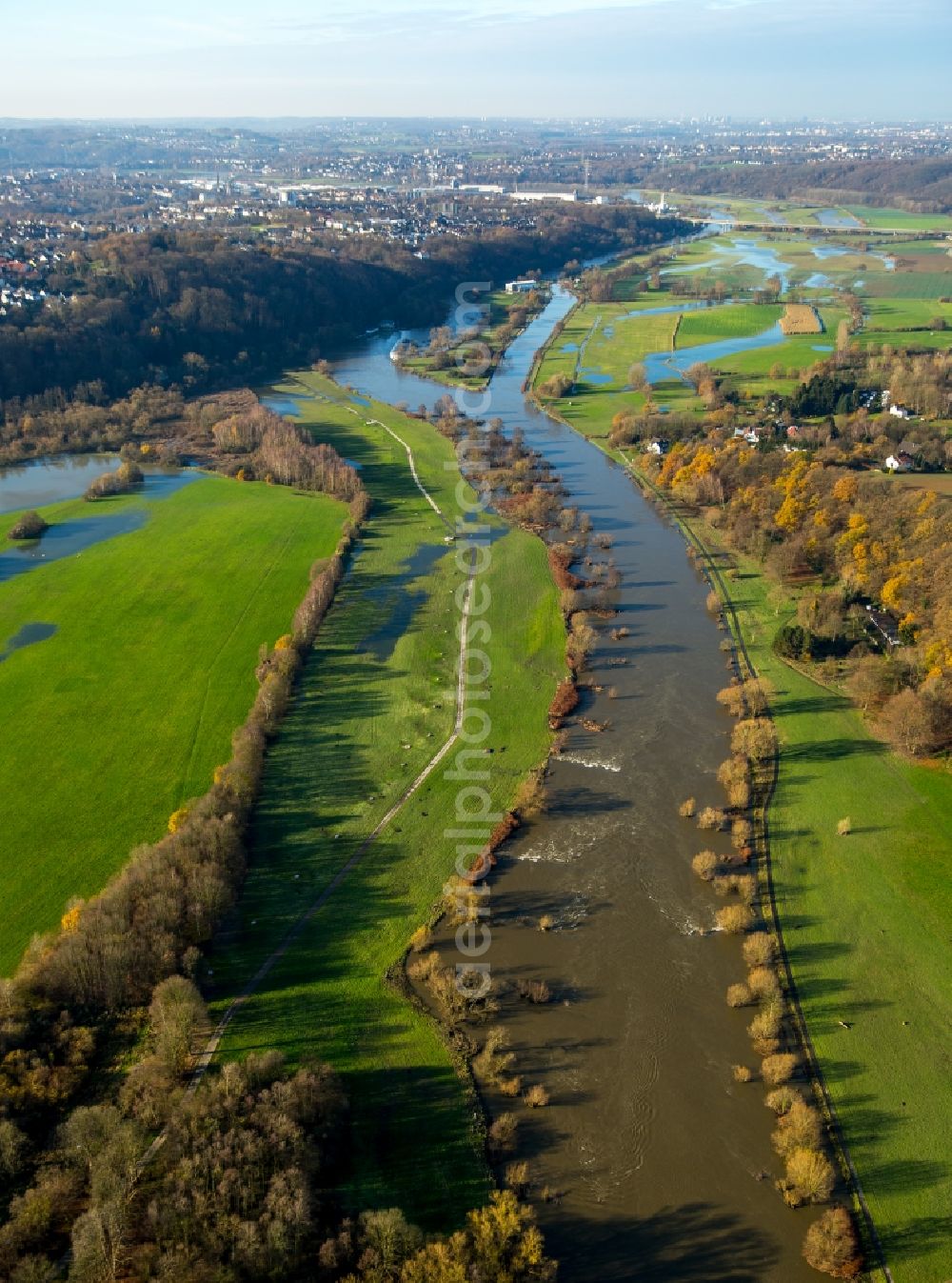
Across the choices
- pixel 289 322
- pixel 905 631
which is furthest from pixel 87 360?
pixel 905 631

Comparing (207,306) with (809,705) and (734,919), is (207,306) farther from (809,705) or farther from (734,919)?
(734,919)

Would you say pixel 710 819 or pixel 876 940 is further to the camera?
pixel 710 819

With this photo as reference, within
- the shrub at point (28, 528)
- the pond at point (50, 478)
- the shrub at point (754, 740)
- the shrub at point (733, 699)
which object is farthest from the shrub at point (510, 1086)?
the pond at point (50, 478)

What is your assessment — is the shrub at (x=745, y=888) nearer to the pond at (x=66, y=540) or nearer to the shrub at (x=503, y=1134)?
the shrub at (x=503, y=1134)

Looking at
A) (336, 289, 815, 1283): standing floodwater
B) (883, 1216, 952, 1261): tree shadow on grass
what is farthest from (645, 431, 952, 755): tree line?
(883, 1216, 952, 1261): tree shadow on grass

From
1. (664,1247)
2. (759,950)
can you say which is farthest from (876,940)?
(664,1247)

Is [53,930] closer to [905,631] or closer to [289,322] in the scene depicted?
[905,631]
